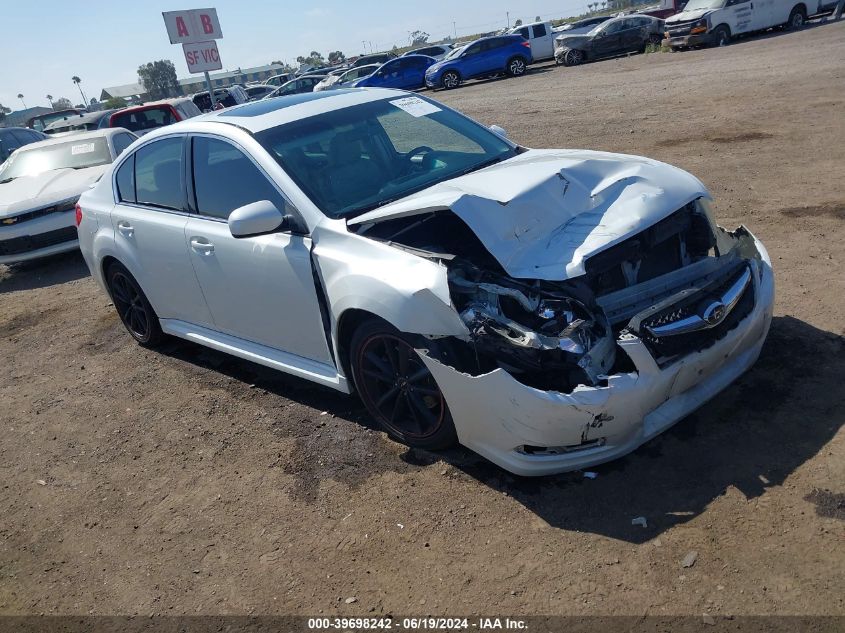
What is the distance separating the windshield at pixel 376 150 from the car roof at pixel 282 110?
77 millimetres

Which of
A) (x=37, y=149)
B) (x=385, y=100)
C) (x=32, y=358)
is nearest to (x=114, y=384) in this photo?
(x=32, y=358)

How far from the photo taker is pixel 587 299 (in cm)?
341

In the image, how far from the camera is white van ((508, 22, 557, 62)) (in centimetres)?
2944

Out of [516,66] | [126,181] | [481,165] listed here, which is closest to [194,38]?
[516,66]

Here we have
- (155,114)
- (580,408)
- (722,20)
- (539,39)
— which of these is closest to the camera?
(580,408)

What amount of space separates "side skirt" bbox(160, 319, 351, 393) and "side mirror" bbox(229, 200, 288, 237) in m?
0.86

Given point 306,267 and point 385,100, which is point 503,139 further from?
point 306,267

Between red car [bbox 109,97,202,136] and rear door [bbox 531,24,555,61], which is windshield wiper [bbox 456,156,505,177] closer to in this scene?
red car [bbox 109,97,202,136]

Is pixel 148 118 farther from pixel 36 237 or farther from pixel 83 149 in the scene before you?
pixel 36 237

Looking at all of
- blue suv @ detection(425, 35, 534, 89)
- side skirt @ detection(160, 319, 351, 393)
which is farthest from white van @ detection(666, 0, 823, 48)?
side skirt @ detection(160, 319, 351, 393)

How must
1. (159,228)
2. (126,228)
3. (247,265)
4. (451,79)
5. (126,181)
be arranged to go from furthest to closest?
1. (451,79)
2. (126,181)
3. (126,228)
4. (159,228)
5. (247,265)

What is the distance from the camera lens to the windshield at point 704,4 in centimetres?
2284

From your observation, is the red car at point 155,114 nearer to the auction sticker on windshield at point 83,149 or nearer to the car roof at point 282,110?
the auction sticker on windshield at point 83,149

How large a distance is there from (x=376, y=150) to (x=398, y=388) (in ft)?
5.40
